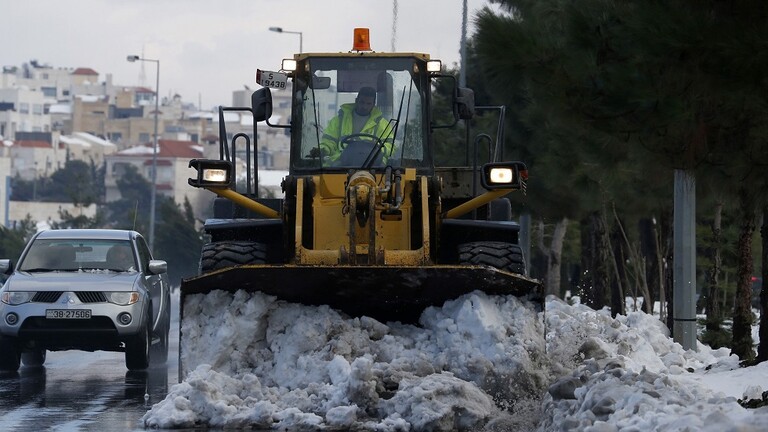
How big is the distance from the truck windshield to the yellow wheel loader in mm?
12

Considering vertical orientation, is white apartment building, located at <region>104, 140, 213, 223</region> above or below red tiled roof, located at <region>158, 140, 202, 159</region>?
below

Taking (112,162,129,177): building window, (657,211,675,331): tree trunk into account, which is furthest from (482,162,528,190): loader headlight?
(112,162,129,177): building window

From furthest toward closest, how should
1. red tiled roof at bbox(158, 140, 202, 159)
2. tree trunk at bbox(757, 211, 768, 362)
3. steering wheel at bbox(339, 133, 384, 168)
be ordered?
red tiled roof at bbox(158, 140, 202, 159), tree trunk at bbox(757, 211, 768, 362), steering wheel at bbox(339, 133, 384, 168)

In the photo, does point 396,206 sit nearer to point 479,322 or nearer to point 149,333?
point 479,322

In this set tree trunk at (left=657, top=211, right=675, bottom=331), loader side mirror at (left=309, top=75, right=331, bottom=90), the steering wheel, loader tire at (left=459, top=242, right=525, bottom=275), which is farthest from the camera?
tree trunk at (left=657, top=211, right=675, bottom=331)

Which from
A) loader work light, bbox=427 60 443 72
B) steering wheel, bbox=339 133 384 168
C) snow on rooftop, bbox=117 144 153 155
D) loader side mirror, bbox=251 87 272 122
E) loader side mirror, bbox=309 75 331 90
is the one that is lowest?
steering wheel, bbox=339 133 384 168

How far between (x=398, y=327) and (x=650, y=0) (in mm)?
3183

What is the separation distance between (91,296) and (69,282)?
10.5 inches

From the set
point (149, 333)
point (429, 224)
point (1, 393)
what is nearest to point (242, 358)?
point (429, 224)

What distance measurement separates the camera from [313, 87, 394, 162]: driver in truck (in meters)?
14.5

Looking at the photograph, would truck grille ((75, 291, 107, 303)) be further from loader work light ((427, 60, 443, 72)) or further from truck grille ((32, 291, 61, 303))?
loader work light ((427, 60, 443, 72))

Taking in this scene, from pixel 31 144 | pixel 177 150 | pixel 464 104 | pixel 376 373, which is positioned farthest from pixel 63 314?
pixel 31 144

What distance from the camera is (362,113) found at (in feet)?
47.5

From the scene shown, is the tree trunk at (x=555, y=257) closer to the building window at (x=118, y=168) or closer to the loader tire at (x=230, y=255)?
the loader tire at (x=230, y=255)
